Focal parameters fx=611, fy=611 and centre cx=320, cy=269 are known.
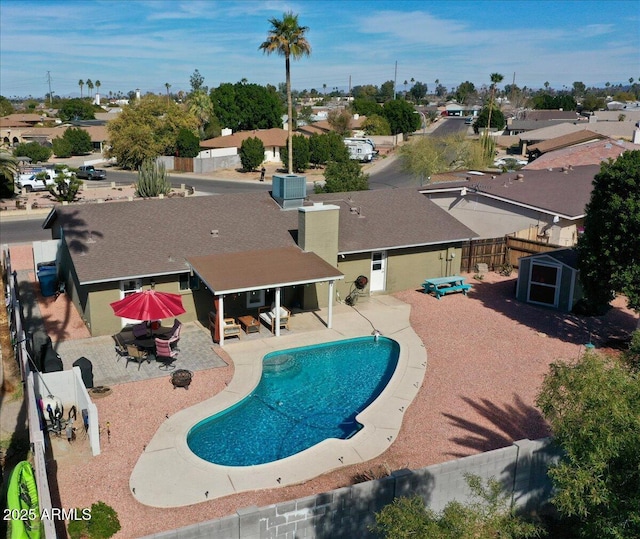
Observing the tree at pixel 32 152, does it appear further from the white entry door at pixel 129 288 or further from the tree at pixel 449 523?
the tree at pixel 449 523

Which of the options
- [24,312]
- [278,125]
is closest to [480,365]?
[24,312]

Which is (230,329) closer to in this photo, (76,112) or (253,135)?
(253,135)

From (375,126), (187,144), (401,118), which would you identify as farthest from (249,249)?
(401,118)

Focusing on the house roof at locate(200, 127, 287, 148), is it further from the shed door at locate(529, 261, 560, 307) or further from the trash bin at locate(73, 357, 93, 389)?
the trash bin at locate(73, 357, 93, 389)

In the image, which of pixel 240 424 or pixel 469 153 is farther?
pixel 469 153

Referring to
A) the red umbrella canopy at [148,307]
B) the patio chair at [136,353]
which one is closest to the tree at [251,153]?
the red umbrella canopy at [148,307]

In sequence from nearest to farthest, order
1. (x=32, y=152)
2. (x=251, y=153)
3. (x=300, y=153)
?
1. (x=300, y=153)
2. (x=251, y=153)
3. (x=32, y=152)

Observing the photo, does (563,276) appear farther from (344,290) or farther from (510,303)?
(344,290)
